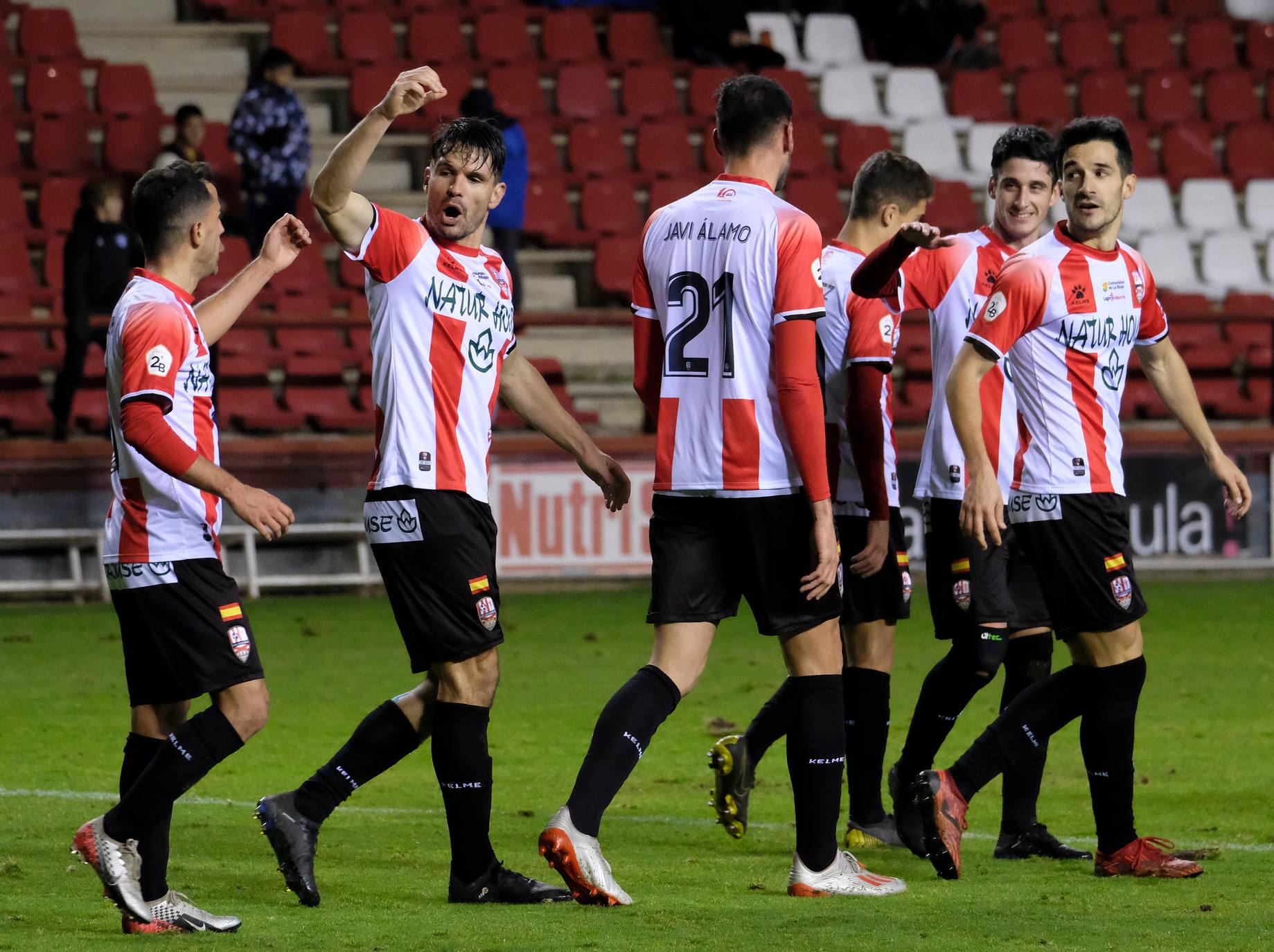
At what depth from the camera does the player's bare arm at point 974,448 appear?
16.1 feet

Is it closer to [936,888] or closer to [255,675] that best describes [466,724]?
[255,675]

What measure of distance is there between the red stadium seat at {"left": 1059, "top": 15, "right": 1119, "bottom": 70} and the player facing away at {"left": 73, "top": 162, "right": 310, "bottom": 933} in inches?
604

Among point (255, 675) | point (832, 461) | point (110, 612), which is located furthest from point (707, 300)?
point (110, 612)

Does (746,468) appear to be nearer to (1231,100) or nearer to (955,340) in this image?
(955,340)

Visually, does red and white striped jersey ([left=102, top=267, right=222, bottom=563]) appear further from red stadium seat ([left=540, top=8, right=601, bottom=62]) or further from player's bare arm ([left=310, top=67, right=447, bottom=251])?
red stadium seat ([left=540, top=8, right=601, bottom=62])

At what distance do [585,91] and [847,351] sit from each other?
38.7ft

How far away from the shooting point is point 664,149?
16344mm

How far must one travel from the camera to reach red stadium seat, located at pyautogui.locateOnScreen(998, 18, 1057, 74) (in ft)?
60.7

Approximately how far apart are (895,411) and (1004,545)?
26.6 ft

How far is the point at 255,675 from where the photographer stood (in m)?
4.50

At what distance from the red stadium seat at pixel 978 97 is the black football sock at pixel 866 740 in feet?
43.0

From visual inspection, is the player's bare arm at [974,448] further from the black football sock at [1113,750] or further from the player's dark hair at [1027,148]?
the player's dark hair at [1027,148]

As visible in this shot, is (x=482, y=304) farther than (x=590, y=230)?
No

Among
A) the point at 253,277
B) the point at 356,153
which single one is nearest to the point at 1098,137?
the point at 356,153
